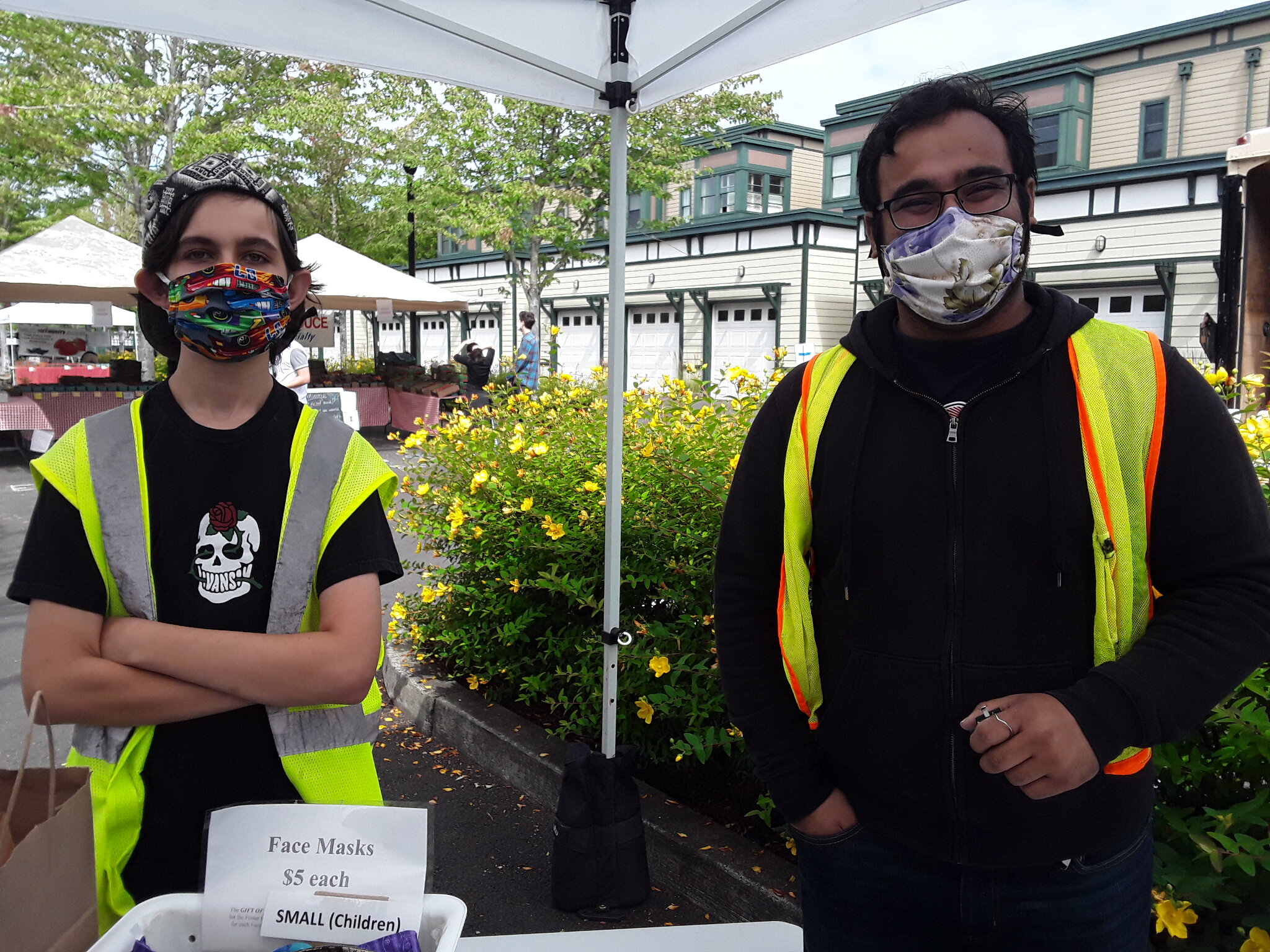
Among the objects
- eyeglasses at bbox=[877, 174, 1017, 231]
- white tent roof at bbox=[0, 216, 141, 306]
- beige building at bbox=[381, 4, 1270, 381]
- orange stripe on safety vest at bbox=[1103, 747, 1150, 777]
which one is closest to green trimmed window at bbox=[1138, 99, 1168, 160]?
beige building at bbox=[381, 4, 1270, 381]

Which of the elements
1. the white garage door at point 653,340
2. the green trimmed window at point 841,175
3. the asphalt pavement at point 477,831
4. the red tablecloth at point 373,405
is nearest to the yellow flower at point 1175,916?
the asphalt pavement at point 477,831

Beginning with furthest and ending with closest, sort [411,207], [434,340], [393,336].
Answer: [393,336] < [434,340] < [411,207]

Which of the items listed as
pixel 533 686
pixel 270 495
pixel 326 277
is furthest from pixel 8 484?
pixel 270 495

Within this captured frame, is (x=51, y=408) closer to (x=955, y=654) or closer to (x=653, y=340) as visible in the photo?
(x=955, y=654)

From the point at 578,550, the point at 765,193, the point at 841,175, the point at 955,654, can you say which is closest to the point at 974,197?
the point at 955,654

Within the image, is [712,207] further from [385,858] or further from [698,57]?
[385,858]

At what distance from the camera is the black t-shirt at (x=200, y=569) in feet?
4.89

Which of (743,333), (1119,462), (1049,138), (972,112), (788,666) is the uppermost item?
(1049,138)

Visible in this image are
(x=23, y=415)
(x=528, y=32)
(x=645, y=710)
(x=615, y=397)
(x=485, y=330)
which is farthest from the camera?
(x=485, y=330)

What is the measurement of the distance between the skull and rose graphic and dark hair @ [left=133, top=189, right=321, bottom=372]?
0.34 metres

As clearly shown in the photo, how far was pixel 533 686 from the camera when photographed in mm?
4160

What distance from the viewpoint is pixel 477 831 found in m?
3.80

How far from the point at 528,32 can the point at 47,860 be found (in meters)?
2.56

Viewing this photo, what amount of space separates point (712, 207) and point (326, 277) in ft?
60.7
